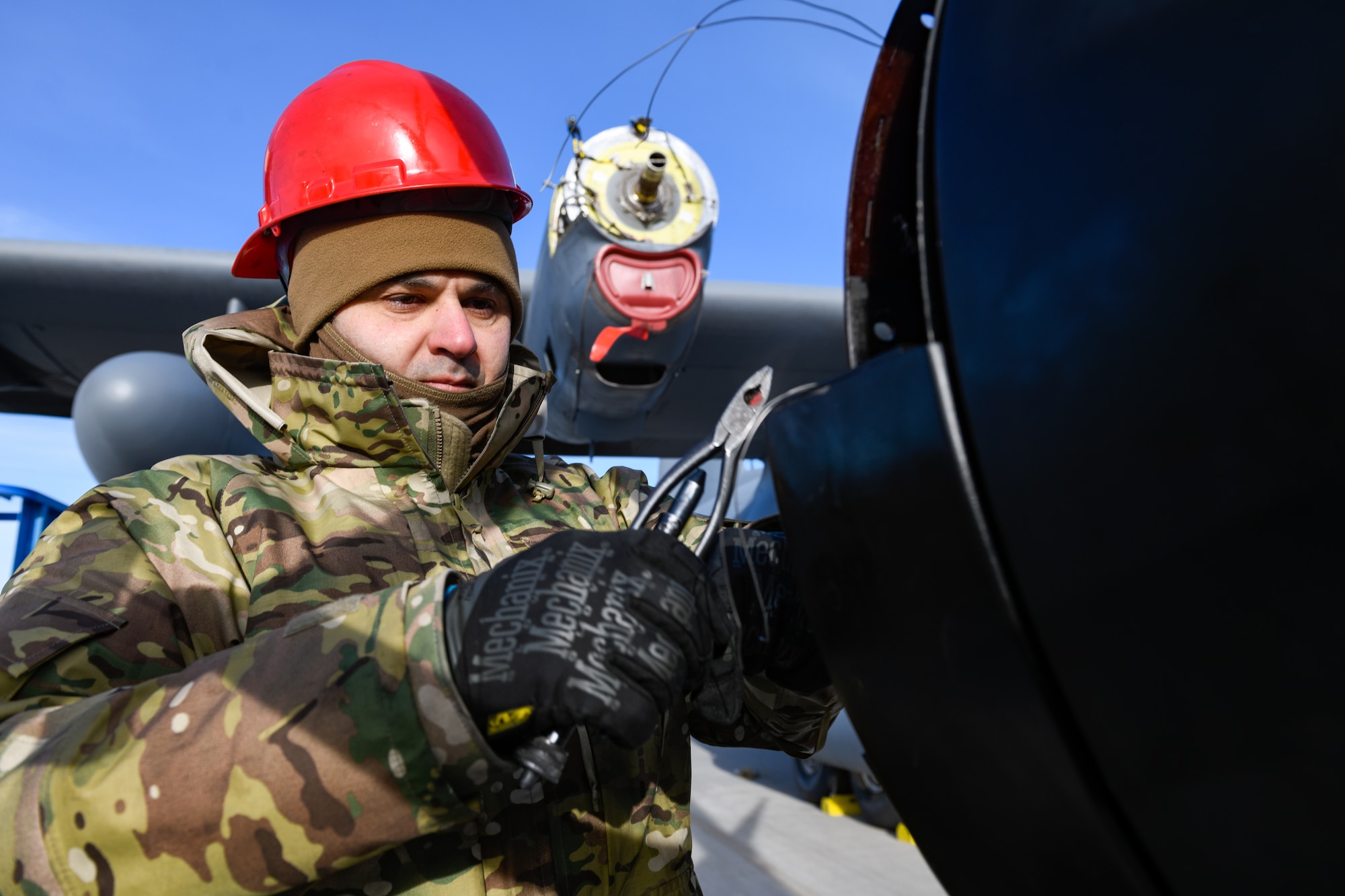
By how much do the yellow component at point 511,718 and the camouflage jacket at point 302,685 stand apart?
23mm

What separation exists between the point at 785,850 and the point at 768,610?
4031 mm

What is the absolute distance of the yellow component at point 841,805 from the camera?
5.26 metres

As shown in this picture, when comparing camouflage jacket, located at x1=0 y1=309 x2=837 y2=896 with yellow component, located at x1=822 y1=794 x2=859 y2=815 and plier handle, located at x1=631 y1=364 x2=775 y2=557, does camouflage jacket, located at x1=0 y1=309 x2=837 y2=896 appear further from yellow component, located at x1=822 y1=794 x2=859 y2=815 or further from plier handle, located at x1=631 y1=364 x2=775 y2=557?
yellow component, located at x1=822 y1=794 x2=859 y2=815

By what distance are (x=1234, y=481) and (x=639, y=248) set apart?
373 centimetres

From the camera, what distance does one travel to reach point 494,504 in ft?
4.96

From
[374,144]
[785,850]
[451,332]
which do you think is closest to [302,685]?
[451,332]

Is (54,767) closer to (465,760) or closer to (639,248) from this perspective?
(465,760)

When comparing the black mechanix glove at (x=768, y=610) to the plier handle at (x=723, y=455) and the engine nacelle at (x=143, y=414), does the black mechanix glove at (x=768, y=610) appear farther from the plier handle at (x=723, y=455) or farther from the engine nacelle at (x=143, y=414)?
the engine nacelle at (x=143, y=414)

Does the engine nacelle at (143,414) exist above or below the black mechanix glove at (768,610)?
below

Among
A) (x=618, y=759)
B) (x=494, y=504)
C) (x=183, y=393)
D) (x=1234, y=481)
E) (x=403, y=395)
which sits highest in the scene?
(x=1234, y=481)

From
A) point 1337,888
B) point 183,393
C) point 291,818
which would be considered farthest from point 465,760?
point 183,393

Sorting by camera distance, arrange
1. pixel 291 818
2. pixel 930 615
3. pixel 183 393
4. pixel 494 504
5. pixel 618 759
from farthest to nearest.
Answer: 1. pixel 183 393
2. pixel 494 504
3. pixel 618 759
4. pixel 291 818
5. pixel 930 615

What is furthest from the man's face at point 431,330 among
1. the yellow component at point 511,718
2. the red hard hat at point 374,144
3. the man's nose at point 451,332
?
the yellow component at point 511,718

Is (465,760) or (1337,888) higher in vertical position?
(1337,888)
